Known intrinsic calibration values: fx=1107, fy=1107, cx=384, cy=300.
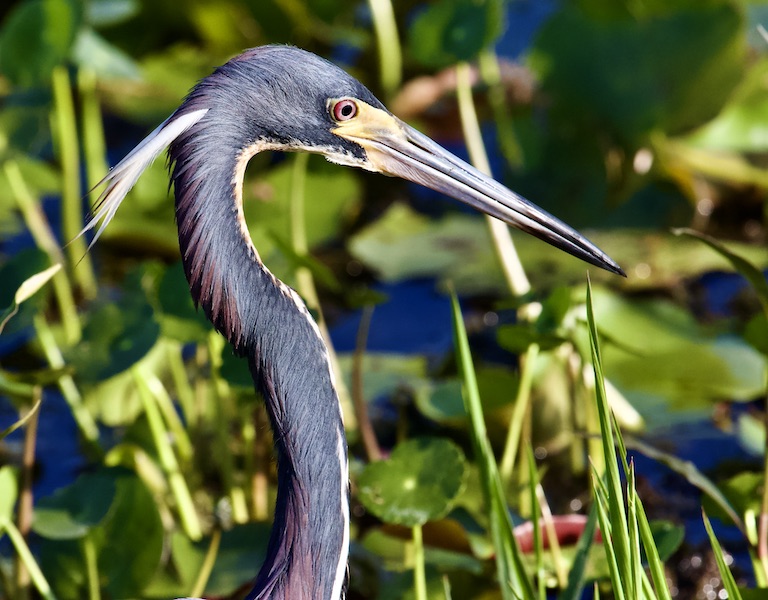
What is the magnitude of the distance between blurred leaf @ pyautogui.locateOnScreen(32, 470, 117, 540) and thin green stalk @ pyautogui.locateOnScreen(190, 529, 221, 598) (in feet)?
0.95

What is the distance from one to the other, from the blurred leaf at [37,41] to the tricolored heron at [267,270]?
1602mm

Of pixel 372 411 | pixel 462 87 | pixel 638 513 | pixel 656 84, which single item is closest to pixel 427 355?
pixel 372 411

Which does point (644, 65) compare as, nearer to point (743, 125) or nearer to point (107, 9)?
point (743, 125)

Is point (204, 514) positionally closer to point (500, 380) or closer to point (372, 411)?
point (372, 411)

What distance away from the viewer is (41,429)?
3830 millimetres

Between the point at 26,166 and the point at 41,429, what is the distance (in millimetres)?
957

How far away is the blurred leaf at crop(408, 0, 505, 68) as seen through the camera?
322 cm

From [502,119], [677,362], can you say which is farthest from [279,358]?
[502,119]

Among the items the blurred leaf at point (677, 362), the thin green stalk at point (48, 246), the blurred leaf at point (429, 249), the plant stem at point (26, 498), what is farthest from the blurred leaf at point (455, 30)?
the plant stem at point (26, 498)

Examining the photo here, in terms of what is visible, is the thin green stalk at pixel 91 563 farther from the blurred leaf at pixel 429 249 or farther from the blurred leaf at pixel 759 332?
the blurred leaf at pixel 429 249

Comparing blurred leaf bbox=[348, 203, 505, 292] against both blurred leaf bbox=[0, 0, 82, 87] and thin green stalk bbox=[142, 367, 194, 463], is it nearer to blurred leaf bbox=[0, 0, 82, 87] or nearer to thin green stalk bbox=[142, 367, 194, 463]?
thin green stalk bbox=[142, 367, 194, 463]

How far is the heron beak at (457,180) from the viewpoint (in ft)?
6.81

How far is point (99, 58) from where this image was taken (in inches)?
155

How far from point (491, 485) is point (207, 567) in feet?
2.87
